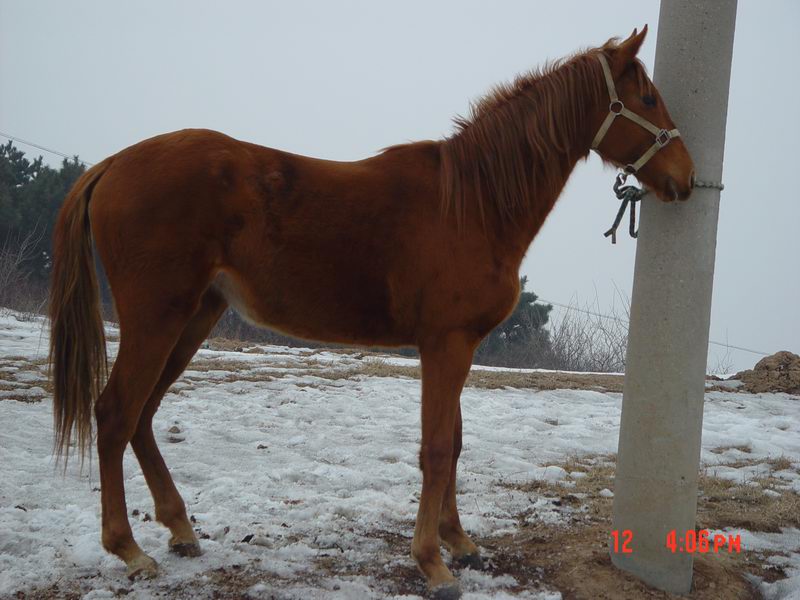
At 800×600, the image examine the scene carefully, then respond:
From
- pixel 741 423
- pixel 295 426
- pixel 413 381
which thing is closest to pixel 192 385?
pixel 295 426

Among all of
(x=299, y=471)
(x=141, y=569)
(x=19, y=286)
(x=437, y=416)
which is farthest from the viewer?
(x=19, y=286)

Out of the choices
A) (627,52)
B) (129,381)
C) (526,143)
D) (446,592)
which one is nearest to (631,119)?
(627,52)

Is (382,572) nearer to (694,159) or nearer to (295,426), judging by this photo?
(694,159)

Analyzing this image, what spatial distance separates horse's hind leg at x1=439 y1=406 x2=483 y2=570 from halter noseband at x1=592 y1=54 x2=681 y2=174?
1463 millimetres

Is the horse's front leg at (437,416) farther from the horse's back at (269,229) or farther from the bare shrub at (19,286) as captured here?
the bare shrub at (19,286)

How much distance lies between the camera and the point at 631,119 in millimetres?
3115

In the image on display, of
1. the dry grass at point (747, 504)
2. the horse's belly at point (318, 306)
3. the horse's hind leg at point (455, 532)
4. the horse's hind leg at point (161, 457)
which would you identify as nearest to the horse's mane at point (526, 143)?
the horse's belly at point (318, 306)

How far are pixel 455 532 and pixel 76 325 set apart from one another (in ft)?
6.79

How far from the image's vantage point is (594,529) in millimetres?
3568

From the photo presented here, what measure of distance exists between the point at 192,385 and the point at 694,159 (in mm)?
5306

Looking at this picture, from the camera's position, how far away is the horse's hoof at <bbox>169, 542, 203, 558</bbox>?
3.03 meters

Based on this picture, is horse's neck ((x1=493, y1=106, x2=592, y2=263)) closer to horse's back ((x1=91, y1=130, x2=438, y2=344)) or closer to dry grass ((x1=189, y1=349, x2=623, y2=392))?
horse's back ((x1=91, y1=130, x2=438, y2=344))

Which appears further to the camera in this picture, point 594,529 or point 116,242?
point 594,529
